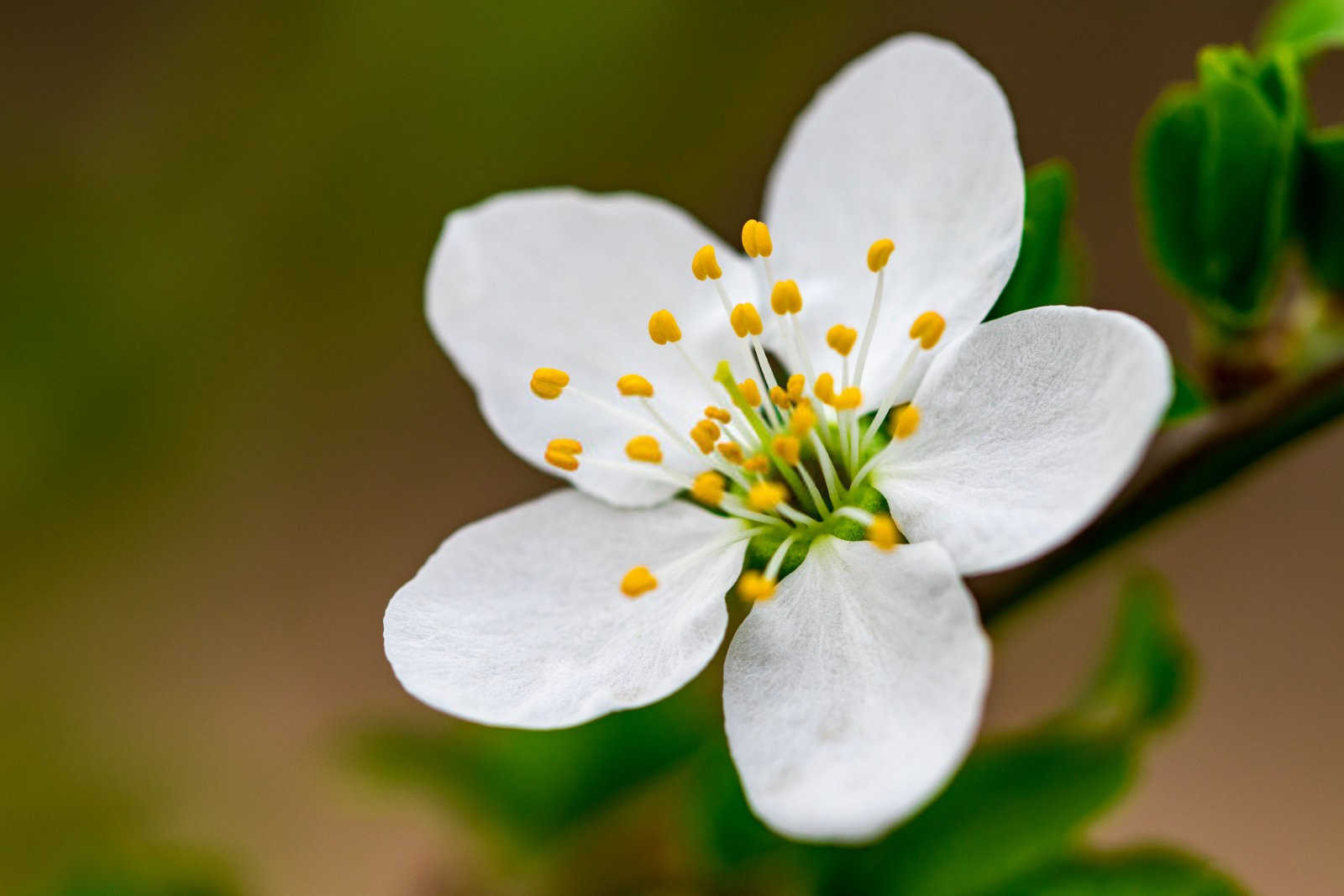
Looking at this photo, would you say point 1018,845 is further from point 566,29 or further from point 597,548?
point 566,29

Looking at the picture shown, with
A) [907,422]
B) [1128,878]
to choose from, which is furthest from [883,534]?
[1128,878]

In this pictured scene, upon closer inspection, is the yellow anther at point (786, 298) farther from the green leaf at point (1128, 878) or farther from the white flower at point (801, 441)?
the green leaf at point (1128, 878)

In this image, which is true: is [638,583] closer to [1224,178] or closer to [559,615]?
[559,615]

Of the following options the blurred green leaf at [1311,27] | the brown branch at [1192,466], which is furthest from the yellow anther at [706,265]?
the blurred green leaf at [1311,27]

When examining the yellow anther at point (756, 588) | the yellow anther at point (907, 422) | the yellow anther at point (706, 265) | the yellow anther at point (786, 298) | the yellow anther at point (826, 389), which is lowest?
the yellow anther at point (756, 588)

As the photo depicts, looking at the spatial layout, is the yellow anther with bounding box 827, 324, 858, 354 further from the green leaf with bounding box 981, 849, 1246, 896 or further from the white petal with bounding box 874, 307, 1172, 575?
the green leaf with bounding box 981, 849, 1246, 896

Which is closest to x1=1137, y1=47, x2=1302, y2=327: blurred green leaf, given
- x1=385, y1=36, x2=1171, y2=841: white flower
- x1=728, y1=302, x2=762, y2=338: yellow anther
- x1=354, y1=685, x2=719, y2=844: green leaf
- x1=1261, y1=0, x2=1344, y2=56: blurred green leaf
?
x1=1261, y1=0, x2=1344, y2=56: blurred green leaf
